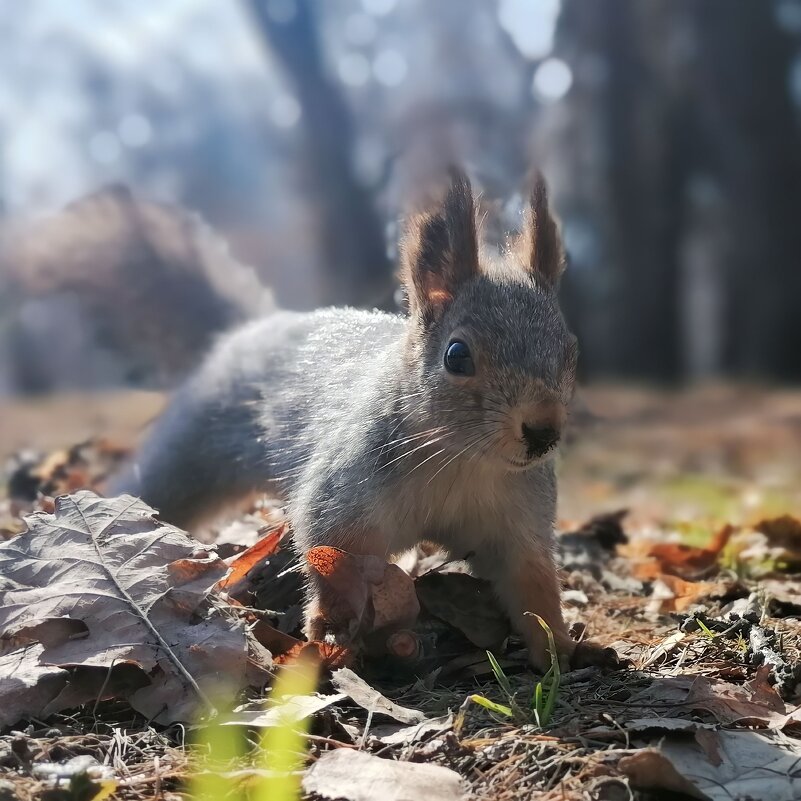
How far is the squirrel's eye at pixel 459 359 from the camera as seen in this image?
196 cm

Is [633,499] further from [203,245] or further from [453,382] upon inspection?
[453,382]

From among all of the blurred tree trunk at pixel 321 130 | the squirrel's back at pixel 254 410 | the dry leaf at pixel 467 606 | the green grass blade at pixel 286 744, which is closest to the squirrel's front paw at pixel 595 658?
the dry leaf at pixel 467 606

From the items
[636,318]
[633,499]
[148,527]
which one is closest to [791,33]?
[636,318]

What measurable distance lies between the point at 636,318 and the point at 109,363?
32.1 feet

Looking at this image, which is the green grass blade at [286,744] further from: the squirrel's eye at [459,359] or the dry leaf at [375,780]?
the squirrel's eye at [459,359]

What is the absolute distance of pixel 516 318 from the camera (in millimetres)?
1979

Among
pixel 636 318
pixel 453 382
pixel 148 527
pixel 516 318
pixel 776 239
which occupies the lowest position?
pixel 636 318

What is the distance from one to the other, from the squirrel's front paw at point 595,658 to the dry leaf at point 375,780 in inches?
25.8

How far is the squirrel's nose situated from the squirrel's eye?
8.9 inches

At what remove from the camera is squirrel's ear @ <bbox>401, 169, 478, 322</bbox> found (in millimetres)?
2107

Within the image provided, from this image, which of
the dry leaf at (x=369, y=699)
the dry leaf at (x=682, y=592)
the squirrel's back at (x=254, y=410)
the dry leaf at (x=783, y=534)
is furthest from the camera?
the dry leaf at (x=783, y=534)

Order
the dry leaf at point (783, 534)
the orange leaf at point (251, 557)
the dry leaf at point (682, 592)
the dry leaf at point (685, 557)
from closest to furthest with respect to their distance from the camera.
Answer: the orange leaf at point (251, 557) < the dry leaf at point (682, 592) < the dry leaf at point (685, 557) < the dry leaf at point (783, 534)

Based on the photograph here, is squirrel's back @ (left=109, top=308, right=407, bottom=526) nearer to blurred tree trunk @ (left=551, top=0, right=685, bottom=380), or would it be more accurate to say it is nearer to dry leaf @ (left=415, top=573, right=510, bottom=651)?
dry leaf @ (left=415, top=573, right=510, bottom=651)

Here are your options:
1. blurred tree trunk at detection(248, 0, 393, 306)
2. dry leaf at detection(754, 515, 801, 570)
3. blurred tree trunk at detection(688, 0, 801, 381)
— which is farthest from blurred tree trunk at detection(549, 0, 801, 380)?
dry leaf at detection(754, 515, 801, 570)
